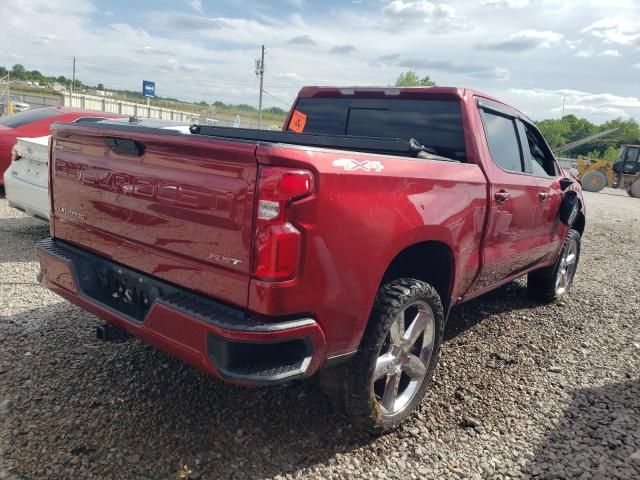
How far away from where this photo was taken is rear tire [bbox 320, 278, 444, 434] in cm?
246

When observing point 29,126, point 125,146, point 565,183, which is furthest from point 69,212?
point 29,126

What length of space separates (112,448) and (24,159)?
4331mm

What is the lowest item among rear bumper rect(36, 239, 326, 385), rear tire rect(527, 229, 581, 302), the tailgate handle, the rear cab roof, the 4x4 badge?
rear tire rect(527, 229, 581, 302)

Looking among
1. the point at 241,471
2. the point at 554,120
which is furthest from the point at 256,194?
the point at 554,120

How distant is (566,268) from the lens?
551 centimetres

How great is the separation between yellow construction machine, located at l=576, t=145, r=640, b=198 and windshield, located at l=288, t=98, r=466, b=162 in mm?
24354

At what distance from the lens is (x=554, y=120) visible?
105 meters

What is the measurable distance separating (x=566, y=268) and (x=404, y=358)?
3.53m

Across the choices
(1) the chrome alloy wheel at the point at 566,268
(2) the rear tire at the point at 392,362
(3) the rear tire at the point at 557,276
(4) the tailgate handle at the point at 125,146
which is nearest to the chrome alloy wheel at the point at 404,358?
(2) the rear tire at the point at 392,362

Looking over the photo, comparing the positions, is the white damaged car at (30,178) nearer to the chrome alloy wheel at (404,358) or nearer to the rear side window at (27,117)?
the rear side window at (27,117)

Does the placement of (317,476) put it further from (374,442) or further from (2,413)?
(2,413)

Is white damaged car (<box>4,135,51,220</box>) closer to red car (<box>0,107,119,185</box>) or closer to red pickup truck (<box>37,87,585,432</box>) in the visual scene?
red car (<box>0,107,119,185</box>)

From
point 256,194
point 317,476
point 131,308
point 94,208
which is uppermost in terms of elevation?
point 256,194

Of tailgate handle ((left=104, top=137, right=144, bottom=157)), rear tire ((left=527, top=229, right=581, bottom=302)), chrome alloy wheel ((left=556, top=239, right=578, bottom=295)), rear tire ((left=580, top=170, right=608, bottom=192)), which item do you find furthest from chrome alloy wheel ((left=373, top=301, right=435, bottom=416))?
rear tire ((left=580, top=170, right=608, bottom=192))
